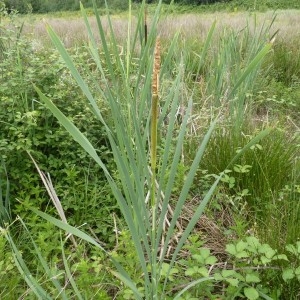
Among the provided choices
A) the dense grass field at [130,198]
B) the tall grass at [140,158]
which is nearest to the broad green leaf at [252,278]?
the dense grass field at [130,198]

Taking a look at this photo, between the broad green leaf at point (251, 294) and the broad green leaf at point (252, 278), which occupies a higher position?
the broad green leaf at point (252, 278)

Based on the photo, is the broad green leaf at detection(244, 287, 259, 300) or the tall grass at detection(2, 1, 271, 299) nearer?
the tall grass at detection(2, 1, 271, 299)

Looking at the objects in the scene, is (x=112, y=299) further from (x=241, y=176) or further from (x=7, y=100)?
(x=7, y=100)

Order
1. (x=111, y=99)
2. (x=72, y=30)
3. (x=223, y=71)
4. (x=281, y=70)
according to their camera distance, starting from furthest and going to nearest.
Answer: (x=72, y=30) < (x=281, y=70) < (x=223, y=71) < (x=111, y=99)

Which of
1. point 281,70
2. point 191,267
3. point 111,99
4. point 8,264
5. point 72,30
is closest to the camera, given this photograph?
point 111,99

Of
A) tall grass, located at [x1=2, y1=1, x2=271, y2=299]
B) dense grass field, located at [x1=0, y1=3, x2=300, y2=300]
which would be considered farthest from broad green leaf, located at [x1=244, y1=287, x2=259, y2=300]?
tall grass, located at [x1=2, y1=1, x2=271, y2=299]

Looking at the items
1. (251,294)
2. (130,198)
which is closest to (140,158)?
(130,198)

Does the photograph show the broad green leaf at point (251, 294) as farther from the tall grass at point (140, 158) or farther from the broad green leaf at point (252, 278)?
the tall grass at point (140, 158)

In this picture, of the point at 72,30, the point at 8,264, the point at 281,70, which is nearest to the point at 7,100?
the point at 8,264

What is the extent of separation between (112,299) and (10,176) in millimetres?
722

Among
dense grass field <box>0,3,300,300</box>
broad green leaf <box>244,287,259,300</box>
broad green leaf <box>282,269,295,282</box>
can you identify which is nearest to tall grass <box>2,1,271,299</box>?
dense grass field <box>0,3,300,300</box>

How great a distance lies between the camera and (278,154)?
68.9 inches

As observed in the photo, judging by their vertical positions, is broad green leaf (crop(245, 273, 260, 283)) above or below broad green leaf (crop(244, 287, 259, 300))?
above

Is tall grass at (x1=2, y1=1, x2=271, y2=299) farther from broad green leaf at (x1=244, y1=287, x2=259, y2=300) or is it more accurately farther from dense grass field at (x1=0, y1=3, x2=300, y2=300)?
broad green leaf at (x1=244, y1=287, x2=259, y2=300)
